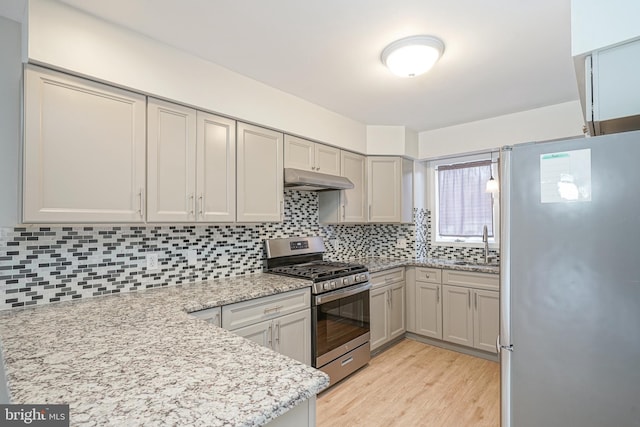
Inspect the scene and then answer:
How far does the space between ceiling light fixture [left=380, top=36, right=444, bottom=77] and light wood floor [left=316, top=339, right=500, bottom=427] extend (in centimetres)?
241

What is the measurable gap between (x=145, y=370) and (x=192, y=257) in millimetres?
1481

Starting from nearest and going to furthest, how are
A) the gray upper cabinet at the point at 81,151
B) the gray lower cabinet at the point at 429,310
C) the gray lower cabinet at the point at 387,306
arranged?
the gray upper cabinet at the point at 81,151 → the gray lower cabinet at the point at 387,306 → the gray lower cabinet at the point at 429,310

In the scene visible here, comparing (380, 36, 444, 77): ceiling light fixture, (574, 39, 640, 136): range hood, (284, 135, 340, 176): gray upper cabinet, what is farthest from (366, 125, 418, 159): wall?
(574, 39, 640, 136): range hood

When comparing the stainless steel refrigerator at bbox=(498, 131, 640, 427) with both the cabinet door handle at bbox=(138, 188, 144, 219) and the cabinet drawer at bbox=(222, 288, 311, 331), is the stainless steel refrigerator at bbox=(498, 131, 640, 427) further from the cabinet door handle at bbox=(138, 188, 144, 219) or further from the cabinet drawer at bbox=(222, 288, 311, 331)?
the cabinet door handle at bbox=(138, 188, 144, 219)

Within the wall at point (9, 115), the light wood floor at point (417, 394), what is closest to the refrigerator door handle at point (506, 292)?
the light wood floor at point (417, 394)

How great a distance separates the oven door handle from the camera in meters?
2.43

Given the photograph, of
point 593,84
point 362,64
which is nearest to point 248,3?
point 362,64

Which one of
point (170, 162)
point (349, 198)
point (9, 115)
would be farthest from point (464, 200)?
point (9, 115)

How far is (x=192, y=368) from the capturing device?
96cm

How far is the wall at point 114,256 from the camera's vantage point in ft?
5.47

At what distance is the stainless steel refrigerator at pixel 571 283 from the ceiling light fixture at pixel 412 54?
998mm

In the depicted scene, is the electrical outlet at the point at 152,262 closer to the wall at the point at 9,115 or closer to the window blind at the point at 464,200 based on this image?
the wall at the point at 9,115

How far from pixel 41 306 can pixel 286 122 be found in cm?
204

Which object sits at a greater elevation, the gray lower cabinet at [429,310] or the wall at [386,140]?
the wall at [386,140]
